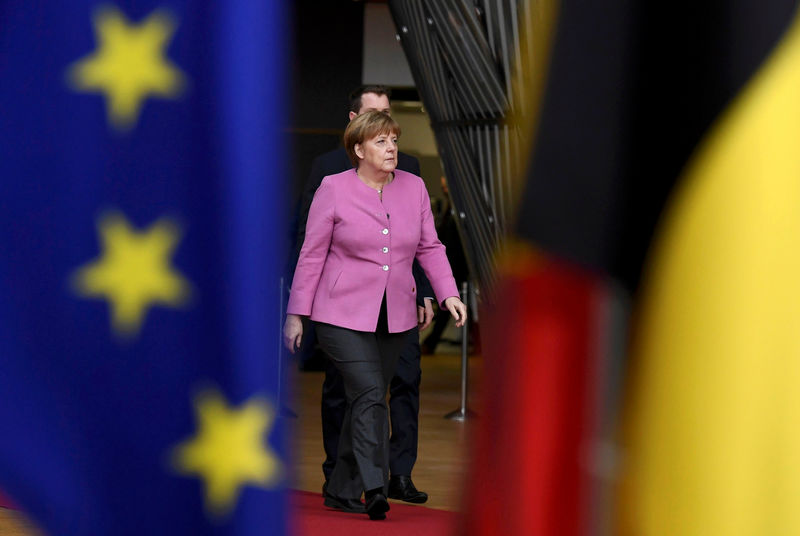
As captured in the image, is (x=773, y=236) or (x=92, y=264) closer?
(x=773, y=236)

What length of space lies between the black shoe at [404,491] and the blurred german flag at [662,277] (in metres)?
5.00

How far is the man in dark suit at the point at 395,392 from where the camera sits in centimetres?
623

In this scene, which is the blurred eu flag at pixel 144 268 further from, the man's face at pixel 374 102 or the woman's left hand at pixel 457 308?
the man's face at pixel 374 102

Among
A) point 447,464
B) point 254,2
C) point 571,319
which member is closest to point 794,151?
point 571,319

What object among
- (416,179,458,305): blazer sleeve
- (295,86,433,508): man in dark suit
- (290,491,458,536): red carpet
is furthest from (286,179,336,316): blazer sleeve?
(290,491,458,536): red carpet

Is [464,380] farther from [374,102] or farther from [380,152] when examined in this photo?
[380,152]

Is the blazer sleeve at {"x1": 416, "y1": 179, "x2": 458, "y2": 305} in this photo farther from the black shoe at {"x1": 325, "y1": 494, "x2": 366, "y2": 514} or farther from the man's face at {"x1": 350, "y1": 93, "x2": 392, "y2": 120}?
the black shoe at {"x1": 325, "y1": 494, "x2": 366, "y2": 514}

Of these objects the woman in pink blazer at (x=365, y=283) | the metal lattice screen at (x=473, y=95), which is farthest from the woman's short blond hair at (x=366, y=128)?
the metal lattice screen at (x=473, y=95)

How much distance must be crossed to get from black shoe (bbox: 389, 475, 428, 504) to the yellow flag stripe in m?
5.02

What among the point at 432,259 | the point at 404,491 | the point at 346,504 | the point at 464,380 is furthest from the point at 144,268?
the point at 464,380

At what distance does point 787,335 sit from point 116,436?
2.10ft

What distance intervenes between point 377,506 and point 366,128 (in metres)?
1.52

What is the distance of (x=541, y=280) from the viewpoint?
1337 mm

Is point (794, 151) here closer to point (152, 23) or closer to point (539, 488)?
point (539, 488)
